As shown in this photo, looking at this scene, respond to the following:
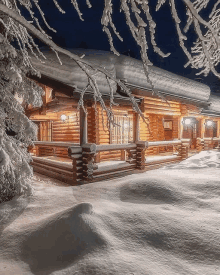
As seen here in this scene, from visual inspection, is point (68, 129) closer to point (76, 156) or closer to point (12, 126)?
point (76, 156)

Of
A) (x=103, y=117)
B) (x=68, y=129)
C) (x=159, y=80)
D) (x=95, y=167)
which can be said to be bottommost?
(x=95, y=167)

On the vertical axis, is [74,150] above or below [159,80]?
below

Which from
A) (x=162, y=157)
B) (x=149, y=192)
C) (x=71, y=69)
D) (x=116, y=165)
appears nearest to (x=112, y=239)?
(x=149, y=192)

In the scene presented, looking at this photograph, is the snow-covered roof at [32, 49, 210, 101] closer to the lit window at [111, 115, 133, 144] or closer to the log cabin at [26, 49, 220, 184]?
the log cabin at [26, 49, 220, 184]

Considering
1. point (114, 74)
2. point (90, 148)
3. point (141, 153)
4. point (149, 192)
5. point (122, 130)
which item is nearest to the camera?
point (149, 192)

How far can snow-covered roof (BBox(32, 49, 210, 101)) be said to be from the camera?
25.2 feet

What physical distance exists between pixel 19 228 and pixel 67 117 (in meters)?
9.35

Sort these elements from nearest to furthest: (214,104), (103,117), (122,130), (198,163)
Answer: (103,117) < (198,163) < (122,130) < (214,104)

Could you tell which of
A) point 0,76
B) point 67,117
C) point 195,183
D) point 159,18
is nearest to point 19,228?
point 0,76

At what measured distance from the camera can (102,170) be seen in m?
7.24

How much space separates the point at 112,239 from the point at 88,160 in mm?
4175

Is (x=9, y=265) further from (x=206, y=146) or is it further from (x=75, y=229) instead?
(x=206, y=146)

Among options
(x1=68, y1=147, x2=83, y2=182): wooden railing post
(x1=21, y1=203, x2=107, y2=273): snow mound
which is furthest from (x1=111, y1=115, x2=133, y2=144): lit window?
(x1=21, y1=203, x2=107, y2=273): snow mound

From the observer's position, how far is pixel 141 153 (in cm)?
870
